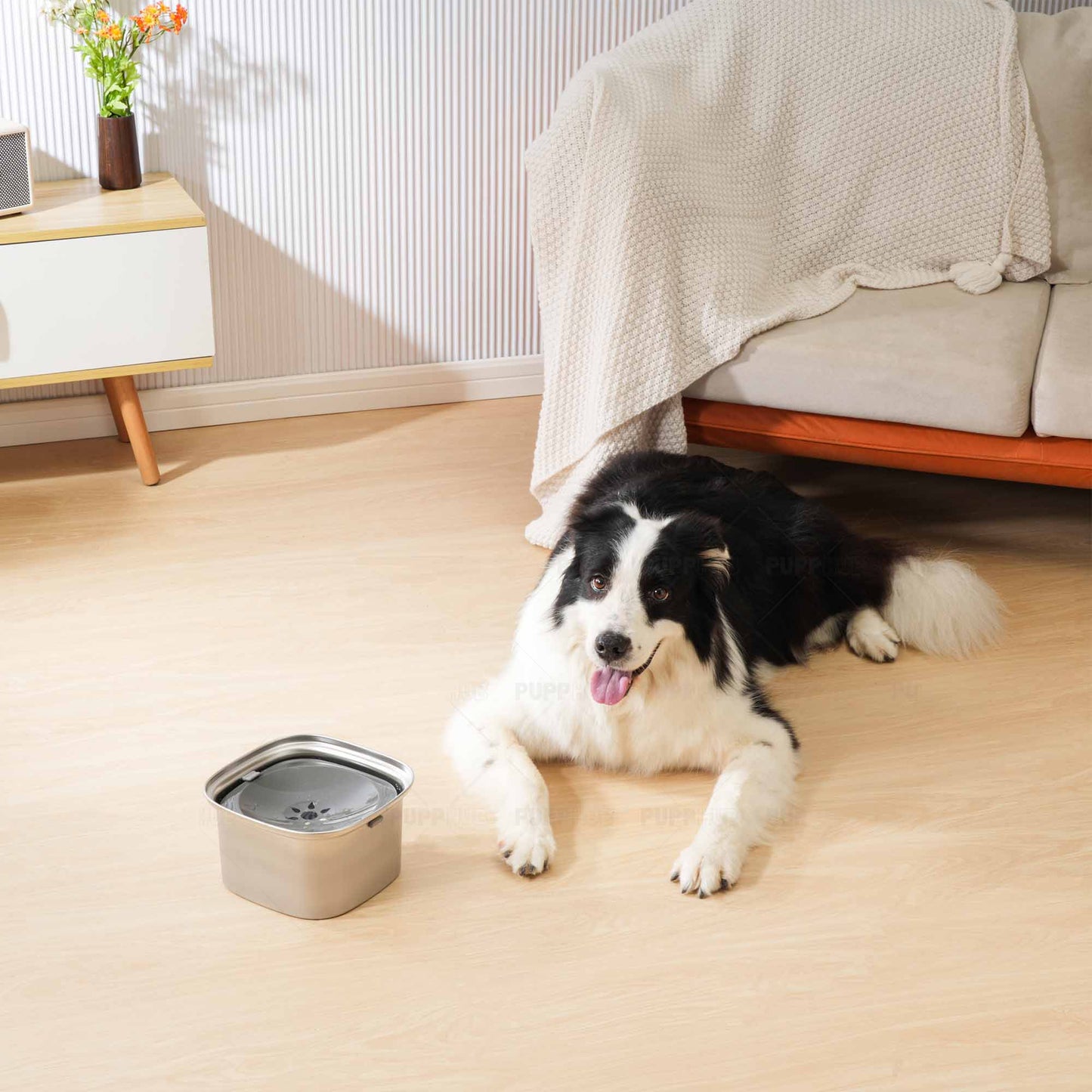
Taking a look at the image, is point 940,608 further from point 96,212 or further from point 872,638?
point 96,212

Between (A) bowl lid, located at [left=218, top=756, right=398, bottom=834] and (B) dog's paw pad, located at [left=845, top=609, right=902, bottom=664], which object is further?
(B) dog's paw pad, located at [left=845, top=609, right=902, bottom=664]

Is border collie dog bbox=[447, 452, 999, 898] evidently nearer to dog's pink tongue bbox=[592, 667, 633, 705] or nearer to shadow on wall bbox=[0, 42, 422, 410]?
dog's pink tongue bbox=[592, 667, 633, 705]

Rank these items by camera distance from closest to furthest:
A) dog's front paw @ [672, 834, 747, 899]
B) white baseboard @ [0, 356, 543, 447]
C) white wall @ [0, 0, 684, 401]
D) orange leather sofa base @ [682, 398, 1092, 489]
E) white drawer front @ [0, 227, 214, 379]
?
dog's front paw @ [672, 834, 747, 899]
orange leather sofa base @ [682, 398, 1092, 489]
white drawer front @ [0, 227, 214, 379]
white wall @ [0, 0, 684, 401]
white baseboard @ [0, 356, 543, 447]

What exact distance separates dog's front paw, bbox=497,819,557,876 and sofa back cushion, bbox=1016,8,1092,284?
6.21 feet

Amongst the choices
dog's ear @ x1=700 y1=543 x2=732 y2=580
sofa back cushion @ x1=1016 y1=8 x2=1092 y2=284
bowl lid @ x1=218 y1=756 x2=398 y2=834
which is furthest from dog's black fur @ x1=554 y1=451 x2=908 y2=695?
sofa back cushion @ x1=1016 y1=8 x2=1092 y2=284

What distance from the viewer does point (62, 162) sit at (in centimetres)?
300

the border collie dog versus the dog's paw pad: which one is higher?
the border collie dog

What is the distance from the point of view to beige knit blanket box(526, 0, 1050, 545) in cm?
260

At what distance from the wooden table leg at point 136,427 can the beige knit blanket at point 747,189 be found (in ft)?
3.05

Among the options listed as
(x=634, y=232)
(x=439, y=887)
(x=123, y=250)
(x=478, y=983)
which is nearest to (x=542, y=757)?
(x=439, y=887)

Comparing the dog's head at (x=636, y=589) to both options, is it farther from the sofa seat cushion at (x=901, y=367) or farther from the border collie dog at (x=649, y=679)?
the sofa seat cushion at (x=901, y=367)

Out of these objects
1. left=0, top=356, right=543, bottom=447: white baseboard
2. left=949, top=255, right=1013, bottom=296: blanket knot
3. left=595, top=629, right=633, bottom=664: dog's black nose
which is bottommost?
left=0, top=356, right=543, bottom=447: white baseboard

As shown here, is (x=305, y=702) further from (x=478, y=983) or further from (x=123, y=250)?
(x=123, y=250)

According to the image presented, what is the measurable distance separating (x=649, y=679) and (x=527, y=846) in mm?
309
